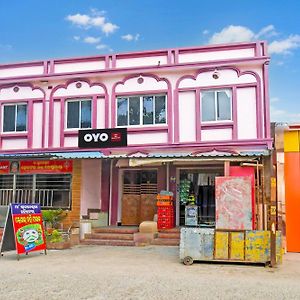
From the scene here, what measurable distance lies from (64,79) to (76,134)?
2.23 m

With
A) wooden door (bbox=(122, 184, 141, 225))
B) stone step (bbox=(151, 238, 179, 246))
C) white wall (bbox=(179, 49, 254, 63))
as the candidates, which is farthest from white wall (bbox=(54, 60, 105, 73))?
stone step (bbox=(151, 238, 179, 246))

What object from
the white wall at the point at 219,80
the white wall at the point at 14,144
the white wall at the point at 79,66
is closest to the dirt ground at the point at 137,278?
the white wall at the point at 14,144

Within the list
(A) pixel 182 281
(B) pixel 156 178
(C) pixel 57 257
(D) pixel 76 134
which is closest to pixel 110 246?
(C) pixel 57 257

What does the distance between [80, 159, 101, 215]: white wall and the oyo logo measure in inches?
30.6

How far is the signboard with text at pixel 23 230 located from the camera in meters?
11.5

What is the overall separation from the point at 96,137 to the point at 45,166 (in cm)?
215

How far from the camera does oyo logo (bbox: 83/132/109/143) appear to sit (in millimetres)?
16062

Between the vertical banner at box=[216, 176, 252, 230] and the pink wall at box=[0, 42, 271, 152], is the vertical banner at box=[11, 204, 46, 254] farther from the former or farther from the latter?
the vertical banner at box=[216, 176, 252, 230]

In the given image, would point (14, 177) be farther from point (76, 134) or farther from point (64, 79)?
point (64, 79)

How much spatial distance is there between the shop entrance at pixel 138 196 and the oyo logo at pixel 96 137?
163 cm

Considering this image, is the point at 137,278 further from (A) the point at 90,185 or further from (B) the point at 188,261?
(A) the point at 90,185

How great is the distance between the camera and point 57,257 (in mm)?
11742

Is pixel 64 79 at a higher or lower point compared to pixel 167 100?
higher

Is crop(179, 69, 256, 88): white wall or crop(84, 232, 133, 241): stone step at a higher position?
crop(179, 69, 256, 88): white wall
